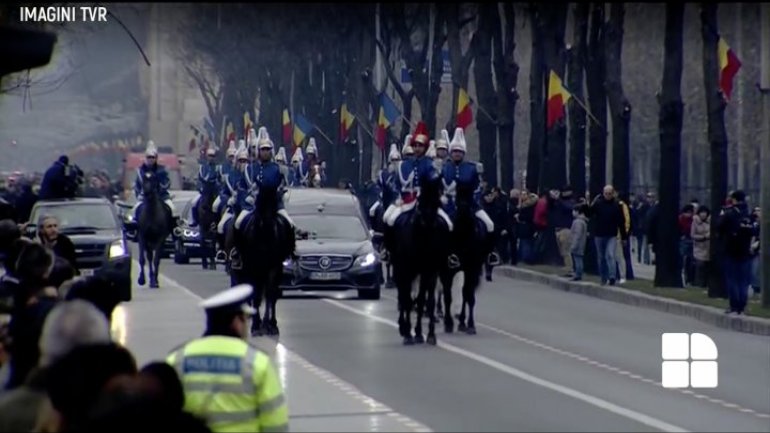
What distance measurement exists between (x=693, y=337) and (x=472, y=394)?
10181 mm

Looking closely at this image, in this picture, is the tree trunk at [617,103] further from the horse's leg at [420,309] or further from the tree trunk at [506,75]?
the horse's leg at [420,309]

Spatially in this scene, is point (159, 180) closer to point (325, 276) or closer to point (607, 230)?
point (325, 276)

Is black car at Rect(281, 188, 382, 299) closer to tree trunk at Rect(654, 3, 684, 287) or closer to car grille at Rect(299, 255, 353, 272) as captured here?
car grille at Rect(299, 255, 353, 272)

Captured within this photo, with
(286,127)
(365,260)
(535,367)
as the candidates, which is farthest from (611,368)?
(286,127)

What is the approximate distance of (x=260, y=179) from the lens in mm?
26844

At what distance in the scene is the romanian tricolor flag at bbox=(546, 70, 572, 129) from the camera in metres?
47.8

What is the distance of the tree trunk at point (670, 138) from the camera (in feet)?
129

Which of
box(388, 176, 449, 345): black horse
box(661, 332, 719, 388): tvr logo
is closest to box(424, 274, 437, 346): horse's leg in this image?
box(388, 176, 449, 345): black horse

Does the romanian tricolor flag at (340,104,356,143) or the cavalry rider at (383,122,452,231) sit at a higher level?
the romanian tricolor flag at (340,104,356,143)

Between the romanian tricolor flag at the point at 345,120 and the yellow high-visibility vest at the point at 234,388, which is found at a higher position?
the romanian tricolor flag at the point at 345,120

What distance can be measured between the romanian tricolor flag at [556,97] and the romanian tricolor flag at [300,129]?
30.9m

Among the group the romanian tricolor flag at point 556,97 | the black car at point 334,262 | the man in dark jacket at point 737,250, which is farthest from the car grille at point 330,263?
the romanian tricolor flag at point 556,97

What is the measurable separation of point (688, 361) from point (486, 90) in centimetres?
3104

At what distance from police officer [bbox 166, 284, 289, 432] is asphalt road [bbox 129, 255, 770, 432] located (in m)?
7.76
